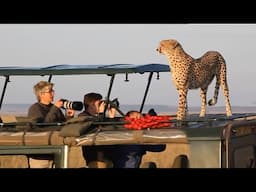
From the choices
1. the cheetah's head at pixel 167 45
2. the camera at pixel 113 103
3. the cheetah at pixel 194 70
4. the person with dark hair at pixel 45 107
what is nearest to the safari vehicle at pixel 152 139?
the person with dark hair at pixel 45 107

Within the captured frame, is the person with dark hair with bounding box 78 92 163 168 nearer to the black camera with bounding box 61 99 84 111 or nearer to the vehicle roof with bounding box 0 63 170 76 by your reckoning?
the vehicle roof with bounding box 0 63 170 76

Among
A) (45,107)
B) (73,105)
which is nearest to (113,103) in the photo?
(73,105)

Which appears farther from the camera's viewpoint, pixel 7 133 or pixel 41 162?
pixel 41 162

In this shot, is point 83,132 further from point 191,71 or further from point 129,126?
point 191,71

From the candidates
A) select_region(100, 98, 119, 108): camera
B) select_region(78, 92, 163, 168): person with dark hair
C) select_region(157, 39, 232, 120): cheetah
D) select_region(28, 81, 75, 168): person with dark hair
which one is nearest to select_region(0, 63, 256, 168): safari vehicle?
select_region(78, 92, 163, 168): person with dark hair

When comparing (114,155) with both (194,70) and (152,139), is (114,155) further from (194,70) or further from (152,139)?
(194,70)

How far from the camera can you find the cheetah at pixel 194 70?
5.99 meters

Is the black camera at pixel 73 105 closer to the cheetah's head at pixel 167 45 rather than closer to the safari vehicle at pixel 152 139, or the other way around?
the safari vehicle at pixel 152 139

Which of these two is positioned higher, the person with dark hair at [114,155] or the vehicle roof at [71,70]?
the vehicle roof at [71,70]

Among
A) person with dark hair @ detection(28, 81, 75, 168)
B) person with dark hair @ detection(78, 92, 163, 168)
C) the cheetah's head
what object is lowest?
person with dark hair @ detection(78, 92, 163, 168)

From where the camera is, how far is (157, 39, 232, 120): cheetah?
599 centimetres
